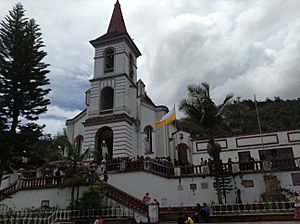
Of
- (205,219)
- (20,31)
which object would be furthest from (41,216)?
(20,31)

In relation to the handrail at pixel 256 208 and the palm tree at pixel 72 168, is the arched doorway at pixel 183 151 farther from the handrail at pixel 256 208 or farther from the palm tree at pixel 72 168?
the handrail at pixel 256 208

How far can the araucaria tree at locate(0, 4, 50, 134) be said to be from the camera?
1884cm

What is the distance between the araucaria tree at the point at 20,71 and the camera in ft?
61.8

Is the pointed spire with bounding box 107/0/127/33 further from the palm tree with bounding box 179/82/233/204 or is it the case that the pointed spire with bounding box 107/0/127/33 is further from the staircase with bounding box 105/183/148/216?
the staircase with bounding box 105/183/148/216

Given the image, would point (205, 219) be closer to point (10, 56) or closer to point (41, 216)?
point (41, 216)

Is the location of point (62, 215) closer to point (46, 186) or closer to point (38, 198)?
point (46, 186)

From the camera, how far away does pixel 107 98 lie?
2952cm

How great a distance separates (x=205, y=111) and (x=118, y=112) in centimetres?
1052

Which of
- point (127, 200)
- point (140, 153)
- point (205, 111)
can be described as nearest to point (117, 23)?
point (140, 153)

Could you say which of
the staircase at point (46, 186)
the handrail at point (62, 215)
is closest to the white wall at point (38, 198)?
the staircase at point (46, 186)

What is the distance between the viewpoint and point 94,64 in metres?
30.0

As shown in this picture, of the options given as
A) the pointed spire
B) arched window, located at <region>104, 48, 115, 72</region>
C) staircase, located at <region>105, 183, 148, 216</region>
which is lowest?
staircase, located at <region>105, 183, 148, 216</region>

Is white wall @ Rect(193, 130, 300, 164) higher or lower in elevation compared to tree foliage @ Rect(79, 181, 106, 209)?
higher

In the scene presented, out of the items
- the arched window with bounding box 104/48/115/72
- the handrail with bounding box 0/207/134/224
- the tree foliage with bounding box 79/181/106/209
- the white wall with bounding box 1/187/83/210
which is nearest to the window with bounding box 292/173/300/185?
the handrail with bounding box 0/207/134/224
